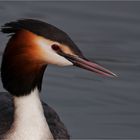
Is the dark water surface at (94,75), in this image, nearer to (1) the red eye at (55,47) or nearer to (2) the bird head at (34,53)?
(2) the bird head at (34,53)

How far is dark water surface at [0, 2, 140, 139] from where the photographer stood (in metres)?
10.5

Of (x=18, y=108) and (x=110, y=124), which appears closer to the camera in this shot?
(x=18, y=108)

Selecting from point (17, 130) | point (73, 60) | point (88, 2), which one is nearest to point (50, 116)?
point (17, 130)

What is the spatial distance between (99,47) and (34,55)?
400 cm

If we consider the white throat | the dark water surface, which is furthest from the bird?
the dark water surface

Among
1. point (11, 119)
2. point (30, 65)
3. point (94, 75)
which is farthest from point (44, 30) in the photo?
point (94, 75)

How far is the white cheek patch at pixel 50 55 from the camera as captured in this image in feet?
27.9

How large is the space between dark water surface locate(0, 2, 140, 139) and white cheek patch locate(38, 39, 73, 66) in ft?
5.57

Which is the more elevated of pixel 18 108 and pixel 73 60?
pixel 73 60

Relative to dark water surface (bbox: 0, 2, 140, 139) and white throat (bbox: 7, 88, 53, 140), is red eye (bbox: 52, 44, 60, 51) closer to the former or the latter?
white throat (bbox: 7, 88, 53, 140)

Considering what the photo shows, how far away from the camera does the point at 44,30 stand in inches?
338

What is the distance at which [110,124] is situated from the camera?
10.5m

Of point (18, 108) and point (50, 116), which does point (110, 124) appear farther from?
point (18, 108)

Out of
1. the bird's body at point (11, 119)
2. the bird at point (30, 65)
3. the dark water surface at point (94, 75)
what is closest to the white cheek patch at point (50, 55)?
Result: the bird at point (30, 65)
